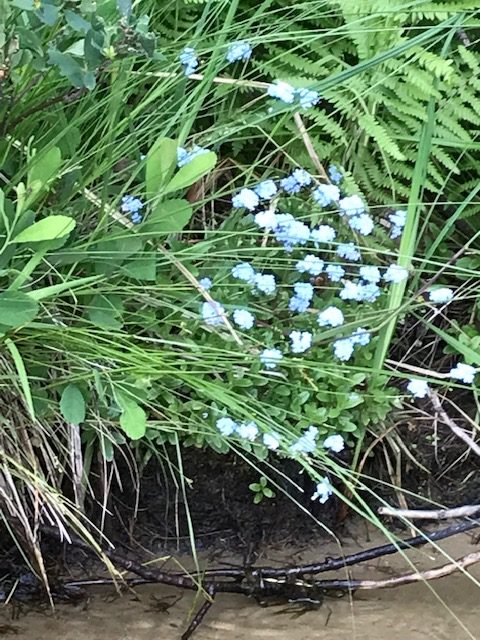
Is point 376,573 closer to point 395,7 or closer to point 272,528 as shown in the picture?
point 272,528

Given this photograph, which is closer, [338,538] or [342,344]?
[342,344]

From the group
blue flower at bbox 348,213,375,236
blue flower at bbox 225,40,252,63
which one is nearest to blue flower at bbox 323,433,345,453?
blue flower at bbox 348,213,375,236

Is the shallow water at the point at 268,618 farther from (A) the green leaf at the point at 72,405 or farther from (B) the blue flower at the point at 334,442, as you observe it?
(A) the green leaf at the point at 72,405

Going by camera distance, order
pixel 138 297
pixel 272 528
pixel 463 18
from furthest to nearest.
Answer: pixel 272 528, pixel 463 18, pixel 138 297

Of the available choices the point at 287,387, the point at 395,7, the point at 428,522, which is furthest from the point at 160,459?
the point at 395,7

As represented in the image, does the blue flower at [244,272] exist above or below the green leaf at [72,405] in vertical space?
above

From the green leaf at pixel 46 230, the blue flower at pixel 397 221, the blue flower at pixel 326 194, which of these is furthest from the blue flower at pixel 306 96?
the green leaf at pixel 46 230

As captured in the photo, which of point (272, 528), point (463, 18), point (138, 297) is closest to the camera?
point (138, 297)
